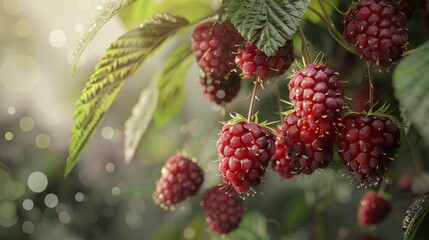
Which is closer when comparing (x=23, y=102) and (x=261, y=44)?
(x=261, y=44)

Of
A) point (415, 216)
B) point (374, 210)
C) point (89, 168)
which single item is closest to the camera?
point (415, 216)

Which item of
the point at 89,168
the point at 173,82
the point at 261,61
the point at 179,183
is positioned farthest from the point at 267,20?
the point at 89,168

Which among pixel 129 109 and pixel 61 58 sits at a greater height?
pixel 61 58

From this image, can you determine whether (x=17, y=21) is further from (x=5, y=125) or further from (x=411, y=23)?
(x=411, y=23)

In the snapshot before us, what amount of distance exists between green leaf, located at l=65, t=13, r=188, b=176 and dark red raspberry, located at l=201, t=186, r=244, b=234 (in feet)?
0.84

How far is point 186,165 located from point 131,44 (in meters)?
0.25

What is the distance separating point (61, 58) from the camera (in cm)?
253

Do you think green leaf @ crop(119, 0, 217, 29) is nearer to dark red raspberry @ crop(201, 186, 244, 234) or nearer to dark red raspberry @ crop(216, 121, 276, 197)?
dark red raspberry @ crop(201, 186, 244, 234)

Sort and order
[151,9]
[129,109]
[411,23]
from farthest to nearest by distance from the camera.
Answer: [129,109]
[151,9]
[411,23]

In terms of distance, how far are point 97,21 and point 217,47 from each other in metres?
0.17

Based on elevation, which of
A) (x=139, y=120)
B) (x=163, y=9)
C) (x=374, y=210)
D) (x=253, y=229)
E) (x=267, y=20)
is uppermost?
(x=267, y=20)

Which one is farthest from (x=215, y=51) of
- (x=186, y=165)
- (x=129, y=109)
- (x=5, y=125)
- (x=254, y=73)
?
(x=5, y=125)

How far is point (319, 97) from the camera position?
2.55 feet

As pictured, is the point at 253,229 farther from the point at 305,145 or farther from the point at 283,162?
the point at 305,145
